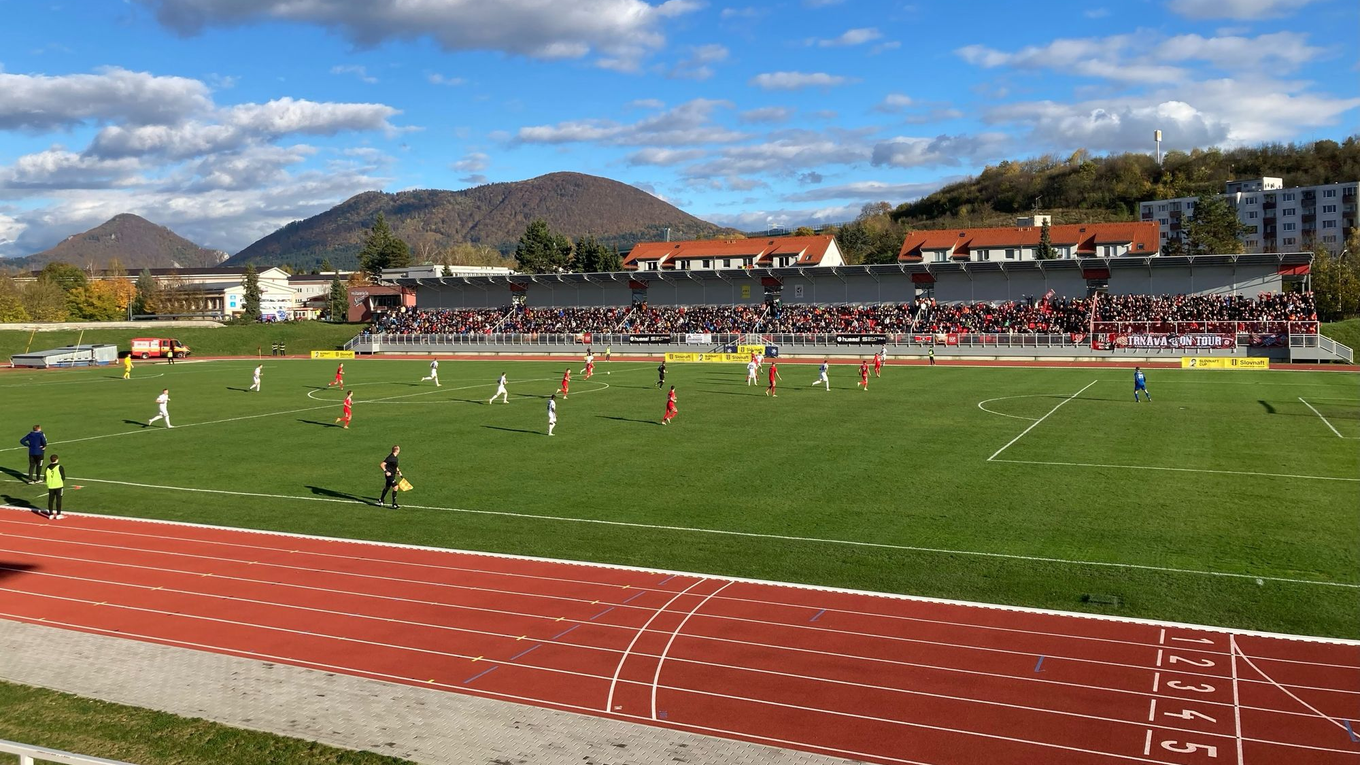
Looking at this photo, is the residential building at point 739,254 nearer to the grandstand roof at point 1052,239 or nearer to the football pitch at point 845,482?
the grandstand roof at point 1052,239

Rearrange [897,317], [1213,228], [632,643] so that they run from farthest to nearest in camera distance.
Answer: [1213,228] → [897,317] → [632,643]

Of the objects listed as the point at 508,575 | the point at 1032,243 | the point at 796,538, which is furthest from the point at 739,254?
the point at 508,575

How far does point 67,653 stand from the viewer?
40.6ft

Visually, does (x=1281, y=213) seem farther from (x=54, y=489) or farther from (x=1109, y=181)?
(x=54, y=489)

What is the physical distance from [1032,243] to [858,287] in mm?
21100

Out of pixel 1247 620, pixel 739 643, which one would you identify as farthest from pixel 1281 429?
pixel 739 643

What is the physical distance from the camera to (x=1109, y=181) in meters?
141

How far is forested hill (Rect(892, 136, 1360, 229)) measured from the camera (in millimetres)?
127750

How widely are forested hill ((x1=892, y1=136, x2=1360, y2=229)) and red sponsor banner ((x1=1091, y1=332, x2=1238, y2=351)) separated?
260 ft

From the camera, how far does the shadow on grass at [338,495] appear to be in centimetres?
2122

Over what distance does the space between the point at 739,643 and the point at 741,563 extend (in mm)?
3468

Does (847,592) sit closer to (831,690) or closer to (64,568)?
(831,690)

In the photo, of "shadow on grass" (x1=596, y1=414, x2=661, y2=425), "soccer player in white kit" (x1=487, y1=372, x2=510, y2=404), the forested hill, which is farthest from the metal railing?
the forested hill

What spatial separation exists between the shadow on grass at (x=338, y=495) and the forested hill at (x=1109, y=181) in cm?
12577
